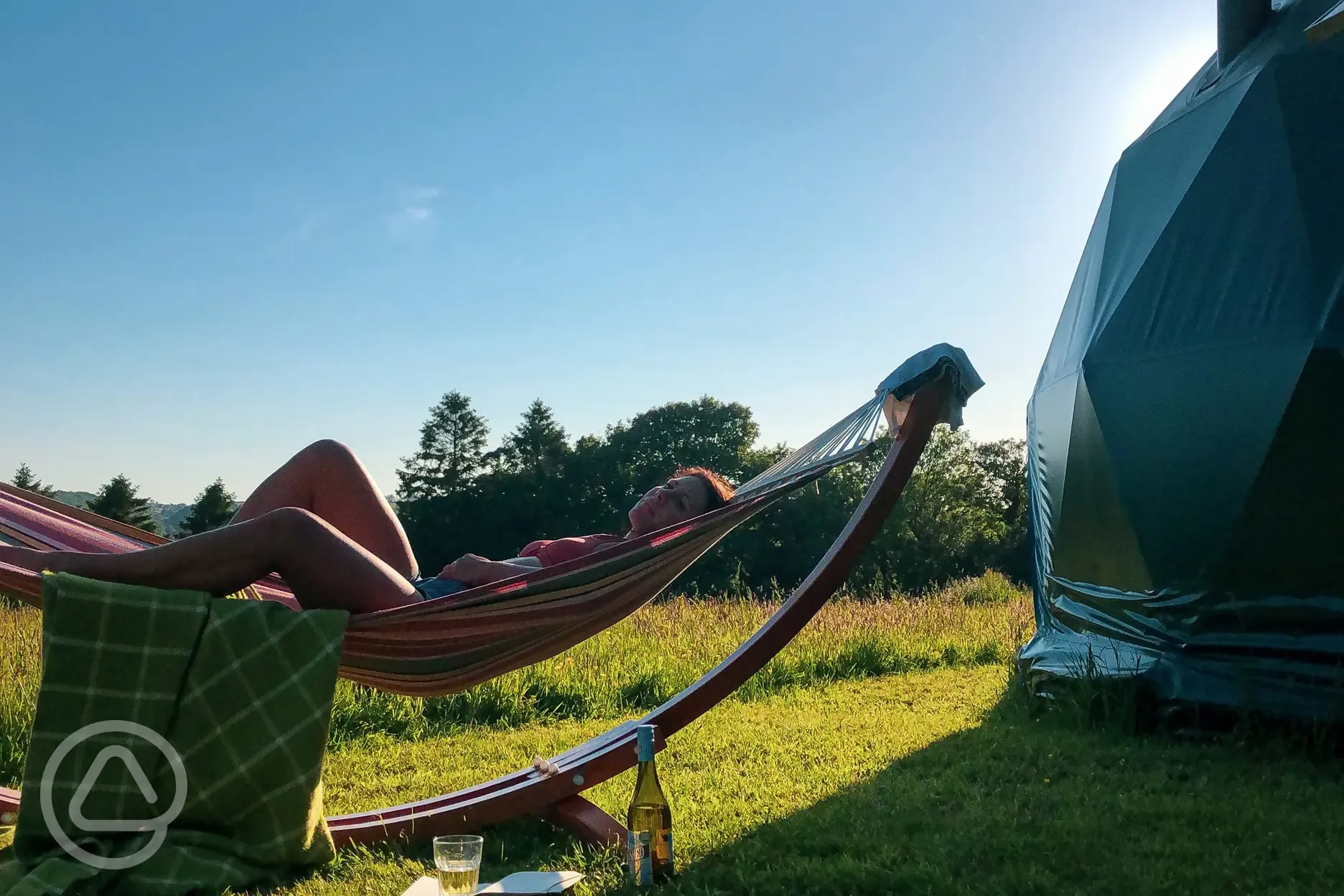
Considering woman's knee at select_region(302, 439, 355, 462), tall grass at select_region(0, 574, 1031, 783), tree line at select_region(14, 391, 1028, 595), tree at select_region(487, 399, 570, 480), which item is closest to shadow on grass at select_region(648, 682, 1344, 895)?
woman's knee at select_region(302, 439, 355, 462)

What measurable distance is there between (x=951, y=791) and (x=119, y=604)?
8.70 feet

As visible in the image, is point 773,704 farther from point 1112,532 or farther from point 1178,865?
point 1178,865

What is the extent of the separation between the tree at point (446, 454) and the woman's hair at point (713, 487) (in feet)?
96.6

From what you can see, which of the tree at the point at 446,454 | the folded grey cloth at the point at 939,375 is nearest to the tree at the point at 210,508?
the tree at the point at 446,454

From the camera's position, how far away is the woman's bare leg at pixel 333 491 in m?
3.10

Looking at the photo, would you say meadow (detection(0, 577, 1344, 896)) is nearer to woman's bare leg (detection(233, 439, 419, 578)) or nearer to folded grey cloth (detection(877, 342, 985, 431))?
woman's bare leg (detection(233, 439, 419, 578))

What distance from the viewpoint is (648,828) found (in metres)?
2.45

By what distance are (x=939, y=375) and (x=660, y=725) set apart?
1425mm

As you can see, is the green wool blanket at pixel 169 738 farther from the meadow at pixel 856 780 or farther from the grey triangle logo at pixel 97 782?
the meadow at pixel 856 780

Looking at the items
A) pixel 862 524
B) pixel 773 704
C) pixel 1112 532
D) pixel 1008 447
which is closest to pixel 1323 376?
pixel 1112 532

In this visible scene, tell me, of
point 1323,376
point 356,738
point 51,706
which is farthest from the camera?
point 356,738

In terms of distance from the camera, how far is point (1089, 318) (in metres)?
5.14

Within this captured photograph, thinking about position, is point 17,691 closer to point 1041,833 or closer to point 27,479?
point 1041,833
